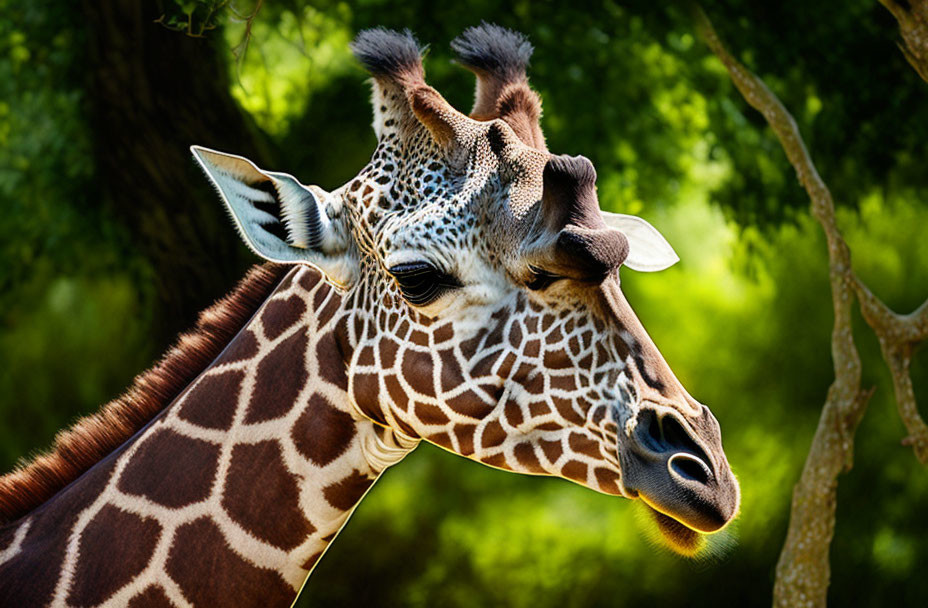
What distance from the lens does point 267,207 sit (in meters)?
2.50

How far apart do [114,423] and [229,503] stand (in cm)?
44

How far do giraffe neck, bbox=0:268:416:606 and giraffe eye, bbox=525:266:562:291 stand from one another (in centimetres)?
51

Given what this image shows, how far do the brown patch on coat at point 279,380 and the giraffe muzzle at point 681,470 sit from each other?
867mm

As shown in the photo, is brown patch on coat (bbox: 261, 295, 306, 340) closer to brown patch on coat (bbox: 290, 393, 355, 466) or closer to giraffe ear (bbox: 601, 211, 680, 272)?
brown patch on coat (bbox: 290, 393, 355, 466)

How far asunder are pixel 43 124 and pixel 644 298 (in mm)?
4221

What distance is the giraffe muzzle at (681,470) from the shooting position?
83.9 inches

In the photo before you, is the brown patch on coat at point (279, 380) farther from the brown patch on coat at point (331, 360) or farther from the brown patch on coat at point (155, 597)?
the brown patch on coat at point (155, 597)

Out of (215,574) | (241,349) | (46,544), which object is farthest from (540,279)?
(46,544)

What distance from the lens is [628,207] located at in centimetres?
668

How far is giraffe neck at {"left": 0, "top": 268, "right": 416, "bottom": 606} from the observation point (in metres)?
2.56

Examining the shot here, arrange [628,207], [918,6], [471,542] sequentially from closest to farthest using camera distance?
[918,6] → [628,207] → [471,542]

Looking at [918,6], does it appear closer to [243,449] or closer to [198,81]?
[243,449]

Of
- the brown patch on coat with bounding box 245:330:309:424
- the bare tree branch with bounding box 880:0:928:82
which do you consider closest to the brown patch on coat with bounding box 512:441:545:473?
the brown patch on coat with bounding box 245:330:309:424

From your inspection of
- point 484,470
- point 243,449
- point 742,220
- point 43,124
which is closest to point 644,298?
point 742,220
